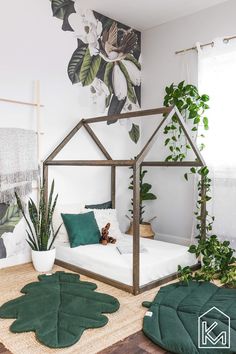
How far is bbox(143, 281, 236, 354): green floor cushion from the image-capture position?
186 cm

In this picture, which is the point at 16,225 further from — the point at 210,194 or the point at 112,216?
the point at 210,194

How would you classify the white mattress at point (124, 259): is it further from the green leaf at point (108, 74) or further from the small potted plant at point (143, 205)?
the green leaf at point (108, 74)

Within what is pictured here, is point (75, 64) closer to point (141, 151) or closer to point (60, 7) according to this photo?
point (60, 7)

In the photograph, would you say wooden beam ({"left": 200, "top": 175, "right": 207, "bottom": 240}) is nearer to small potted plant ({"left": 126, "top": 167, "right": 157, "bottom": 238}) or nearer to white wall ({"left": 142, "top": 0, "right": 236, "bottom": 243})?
white wall ({"left": 142, "top": 0, "right": 236, "bottom": 243})

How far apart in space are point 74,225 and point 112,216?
A: 0.56 m

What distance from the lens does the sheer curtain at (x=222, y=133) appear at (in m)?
3.57

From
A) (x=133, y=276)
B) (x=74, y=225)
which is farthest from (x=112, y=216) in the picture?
(x=133, y=276)

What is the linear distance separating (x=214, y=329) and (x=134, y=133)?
302 centimetres

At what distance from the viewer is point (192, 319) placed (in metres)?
2.16

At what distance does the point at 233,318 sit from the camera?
2180 millimetres

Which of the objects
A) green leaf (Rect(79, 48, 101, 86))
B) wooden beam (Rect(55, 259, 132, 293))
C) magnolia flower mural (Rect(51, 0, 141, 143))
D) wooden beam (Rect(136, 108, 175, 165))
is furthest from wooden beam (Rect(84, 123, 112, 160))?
wooden beam (Rect(55, 259, 132, 293))

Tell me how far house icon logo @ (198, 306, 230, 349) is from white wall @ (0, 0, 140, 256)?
6.89 ft

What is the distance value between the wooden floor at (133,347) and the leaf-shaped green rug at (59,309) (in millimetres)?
201

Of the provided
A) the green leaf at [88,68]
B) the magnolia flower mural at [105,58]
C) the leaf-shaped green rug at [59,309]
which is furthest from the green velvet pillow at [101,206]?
the green leaf at [88,68]
